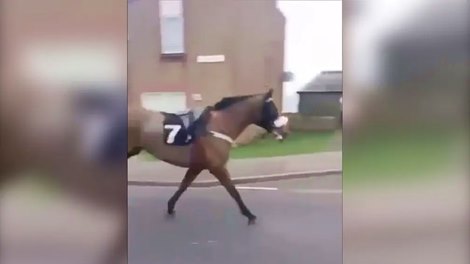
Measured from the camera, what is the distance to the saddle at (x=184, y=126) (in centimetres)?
249

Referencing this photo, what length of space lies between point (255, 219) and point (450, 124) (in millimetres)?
939

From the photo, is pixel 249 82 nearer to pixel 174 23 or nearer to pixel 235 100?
pixel 235 100

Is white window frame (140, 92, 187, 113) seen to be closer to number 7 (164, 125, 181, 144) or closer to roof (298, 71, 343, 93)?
number 7 (164, 125, 181, 144)

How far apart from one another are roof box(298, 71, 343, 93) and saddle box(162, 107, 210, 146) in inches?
18.0

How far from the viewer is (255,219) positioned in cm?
248

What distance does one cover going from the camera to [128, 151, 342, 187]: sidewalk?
8.01ft

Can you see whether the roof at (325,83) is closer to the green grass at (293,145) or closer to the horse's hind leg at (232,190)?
the green grass at (293,145)

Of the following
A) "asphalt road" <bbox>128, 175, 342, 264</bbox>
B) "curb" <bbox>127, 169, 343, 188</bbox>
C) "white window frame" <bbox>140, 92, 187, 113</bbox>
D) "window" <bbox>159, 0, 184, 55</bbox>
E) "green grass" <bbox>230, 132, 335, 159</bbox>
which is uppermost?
"window" <bbox>159, 0, 184, 55</bbox>

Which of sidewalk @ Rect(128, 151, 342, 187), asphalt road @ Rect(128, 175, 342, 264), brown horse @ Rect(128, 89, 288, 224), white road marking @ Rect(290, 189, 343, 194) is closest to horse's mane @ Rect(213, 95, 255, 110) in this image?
brown horse @ Rect(128, 89, 288, 224)

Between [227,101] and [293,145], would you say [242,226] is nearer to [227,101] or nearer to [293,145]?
[293,145]

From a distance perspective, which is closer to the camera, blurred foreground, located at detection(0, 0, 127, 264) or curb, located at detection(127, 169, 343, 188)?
curb, located at detection(127, 169, 343, 188)

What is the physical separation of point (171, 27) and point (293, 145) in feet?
2.47

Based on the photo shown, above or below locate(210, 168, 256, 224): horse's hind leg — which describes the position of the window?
above

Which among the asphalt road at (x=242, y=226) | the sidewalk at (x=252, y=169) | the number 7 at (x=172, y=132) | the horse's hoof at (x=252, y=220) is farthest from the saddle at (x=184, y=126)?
the horse's hoof at (x=252, y=220)
